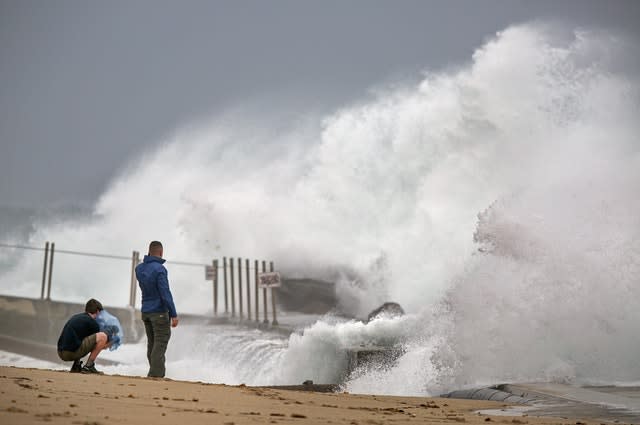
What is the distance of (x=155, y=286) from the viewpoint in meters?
9.28

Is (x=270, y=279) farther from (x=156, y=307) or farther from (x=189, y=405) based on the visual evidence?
(x=189, y=405)

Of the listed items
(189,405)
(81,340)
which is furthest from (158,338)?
(189,405)

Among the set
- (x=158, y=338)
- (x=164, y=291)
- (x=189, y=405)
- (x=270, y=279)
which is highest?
(x=270, y=279)

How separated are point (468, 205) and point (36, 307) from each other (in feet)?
62.9

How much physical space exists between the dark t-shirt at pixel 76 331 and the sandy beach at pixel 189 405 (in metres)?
1.18

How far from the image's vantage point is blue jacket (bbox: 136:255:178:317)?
9.22m

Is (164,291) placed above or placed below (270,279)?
below

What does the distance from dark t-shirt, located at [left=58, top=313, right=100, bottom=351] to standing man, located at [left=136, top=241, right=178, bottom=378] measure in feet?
1.90

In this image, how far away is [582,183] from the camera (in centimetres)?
1518

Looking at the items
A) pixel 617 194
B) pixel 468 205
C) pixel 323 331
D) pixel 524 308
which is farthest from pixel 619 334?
pixel 468 205

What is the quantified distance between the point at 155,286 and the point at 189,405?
132 inches

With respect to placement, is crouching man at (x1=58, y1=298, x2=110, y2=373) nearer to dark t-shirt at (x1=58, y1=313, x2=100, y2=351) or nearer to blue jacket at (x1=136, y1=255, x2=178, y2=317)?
dark t-shirt at (x1=58, y1=313, x2=100, y2=351)

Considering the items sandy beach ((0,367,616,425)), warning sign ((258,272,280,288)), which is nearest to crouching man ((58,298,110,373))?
sandy beach ((0,367,616,425))

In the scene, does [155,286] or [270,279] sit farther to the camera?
[270,279]
